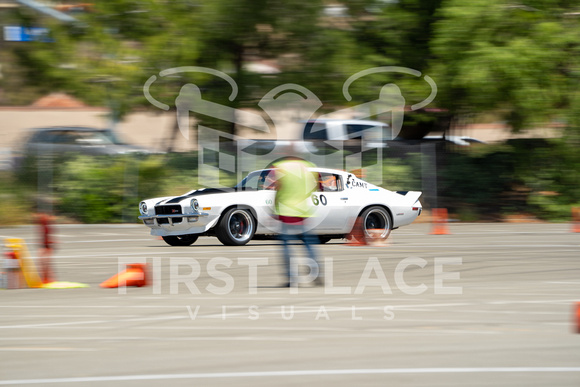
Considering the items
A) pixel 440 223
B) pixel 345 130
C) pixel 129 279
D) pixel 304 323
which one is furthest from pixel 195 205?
pixel 345 130

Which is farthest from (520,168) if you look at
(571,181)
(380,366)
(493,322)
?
(380,366)

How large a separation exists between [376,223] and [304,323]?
7448 mm

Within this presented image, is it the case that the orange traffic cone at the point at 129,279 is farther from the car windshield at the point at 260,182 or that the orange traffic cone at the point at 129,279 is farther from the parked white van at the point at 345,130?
the parked white van at the point at 345,130

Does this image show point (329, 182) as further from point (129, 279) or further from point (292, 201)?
point (129, 279)

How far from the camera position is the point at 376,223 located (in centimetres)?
1420

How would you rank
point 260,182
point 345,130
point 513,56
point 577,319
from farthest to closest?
point 345,130 → point 513,56 → point 260,182 → point 577,319

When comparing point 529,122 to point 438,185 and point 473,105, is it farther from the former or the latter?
point 438,185

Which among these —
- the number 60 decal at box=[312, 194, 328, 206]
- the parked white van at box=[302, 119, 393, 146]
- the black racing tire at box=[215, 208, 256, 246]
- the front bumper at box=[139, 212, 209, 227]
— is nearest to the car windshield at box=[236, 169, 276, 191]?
the black racing tire at box=[215, 208, 256, 246]

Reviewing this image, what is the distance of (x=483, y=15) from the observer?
19703mm

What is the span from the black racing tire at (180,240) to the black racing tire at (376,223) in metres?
2.87

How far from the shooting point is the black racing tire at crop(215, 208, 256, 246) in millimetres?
13078

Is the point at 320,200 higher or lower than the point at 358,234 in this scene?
higher

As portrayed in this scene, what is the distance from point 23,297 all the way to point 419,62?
15.0 m

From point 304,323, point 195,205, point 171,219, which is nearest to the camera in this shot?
point 304,323
